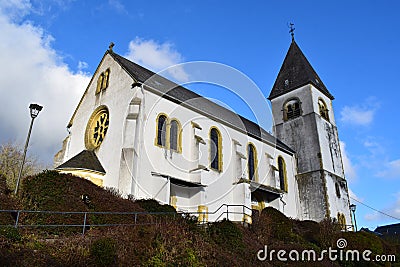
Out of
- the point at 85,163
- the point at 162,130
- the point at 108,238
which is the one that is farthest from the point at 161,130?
the point at 108,238

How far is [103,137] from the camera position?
20.0 metres

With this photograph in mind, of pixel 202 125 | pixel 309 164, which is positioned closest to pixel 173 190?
pixel 202 125

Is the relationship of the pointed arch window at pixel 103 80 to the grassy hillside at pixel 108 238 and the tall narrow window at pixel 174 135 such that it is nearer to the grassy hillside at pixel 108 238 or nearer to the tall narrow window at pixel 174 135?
the tall narrow window at pixel 174 135

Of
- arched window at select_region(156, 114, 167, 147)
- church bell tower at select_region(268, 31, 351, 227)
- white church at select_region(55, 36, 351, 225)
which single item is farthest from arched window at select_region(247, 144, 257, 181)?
arched window at select_region(156, 114, 167, 147)

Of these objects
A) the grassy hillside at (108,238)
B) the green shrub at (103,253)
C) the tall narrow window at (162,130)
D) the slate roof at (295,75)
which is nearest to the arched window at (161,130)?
the tall narrow window at (162,130)

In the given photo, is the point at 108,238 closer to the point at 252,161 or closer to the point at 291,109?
the point at 252,161

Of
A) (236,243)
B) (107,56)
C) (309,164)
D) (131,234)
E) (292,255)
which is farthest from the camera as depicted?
(309,164)

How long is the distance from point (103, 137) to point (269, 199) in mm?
14361

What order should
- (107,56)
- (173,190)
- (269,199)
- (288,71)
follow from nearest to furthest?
(173,190) < (107,56) < (269,199) < (288,71)

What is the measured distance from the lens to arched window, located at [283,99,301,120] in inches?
1360

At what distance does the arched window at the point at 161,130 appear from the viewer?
1905 centimetres

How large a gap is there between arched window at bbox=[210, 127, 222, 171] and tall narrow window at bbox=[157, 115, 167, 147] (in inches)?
171

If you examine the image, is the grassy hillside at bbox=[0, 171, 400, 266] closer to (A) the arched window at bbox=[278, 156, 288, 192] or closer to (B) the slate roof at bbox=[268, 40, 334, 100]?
(A) the arched window at bbox=[278, 156, 288, 192]

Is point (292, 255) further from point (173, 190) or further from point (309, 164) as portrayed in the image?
point (309, 164)
